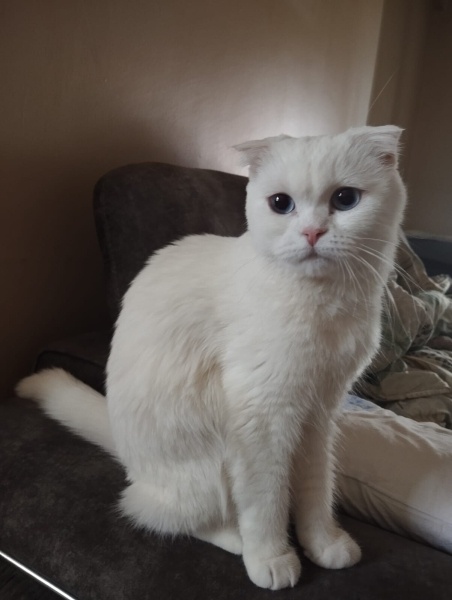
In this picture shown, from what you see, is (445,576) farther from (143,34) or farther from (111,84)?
(143,34)

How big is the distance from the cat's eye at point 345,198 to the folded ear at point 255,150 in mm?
127

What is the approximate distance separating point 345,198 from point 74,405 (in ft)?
2.15

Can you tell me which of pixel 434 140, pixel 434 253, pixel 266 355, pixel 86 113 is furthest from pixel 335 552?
pixel 434 140

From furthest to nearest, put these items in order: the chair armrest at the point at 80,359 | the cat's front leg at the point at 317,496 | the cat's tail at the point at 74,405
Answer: the chair armrest at the point at 80,359 → the cat's tail at the point at 74,405 → the cat's front leg at the point at 317,496

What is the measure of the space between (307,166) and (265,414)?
0.36 metres

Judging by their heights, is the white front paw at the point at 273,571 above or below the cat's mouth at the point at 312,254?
below

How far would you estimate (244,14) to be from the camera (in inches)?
69.6

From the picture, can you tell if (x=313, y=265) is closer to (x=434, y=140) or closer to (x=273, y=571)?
(x=273, y=571)

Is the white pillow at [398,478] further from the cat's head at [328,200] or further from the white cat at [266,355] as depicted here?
the cat's head at [328,200]

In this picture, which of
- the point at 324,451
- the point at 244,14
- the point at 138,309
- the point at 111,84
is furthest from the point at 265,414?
the point at 244,14

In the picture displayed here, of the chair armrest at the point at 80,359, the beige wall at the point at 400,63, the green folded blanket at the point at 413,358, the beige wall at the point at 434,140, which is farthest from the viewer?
the beige wall at the point at 434,140

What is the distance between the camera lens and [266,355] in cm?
74

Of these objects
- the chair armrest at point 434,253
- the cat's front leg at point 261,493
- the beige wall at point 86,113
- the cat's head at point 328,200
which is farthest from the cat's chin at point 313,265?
the chair armrest at point 434,253

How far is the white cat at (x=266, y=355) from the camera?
→ 70 cm
